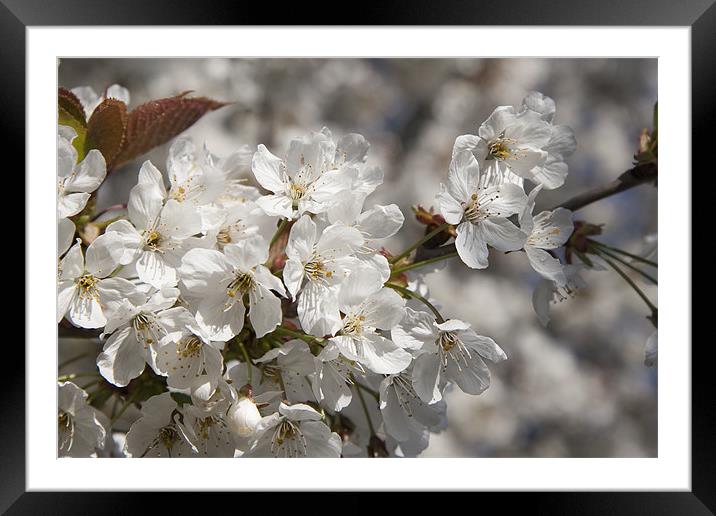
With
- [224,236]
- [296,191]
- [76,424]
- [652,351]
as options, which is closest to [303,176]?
[296,191]

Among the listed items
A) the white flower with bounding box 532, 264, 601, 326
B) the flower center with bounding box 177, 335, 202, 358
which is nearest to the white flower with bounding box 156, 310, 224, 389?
the flower center with bounding box 177, 335, 202, 358

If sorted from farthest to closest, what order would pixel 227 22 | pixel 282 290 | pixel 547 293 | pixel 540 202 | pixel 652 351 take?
1. pixel 540 202
2. pixel 547 293
3. pixel 652 351
4. pixel 227 22
5. pixel 282 290

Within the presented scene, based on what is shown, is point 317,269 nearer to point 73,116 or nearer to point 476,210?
point 476,210

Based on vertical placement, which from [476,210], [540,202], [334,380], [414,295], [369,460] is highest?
[540,202]

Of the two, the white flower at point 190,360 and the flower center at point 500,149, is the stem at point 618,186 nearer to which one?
the flower center at point 500,149

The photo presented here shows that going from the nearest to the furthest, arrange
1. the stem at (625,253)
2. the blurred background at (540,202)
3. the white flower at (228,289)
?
the white flower at (228,289) < the stem at (625,253) < the blurred background at (540,202)

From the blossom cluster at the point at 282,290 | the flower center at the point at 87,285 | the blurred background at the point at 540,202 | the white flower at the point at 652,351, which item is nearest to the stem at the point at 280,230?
the blossom cluster at the point at 282,290

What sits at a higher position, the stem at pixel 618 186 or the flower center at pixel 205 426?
the stem at pixel 618 186

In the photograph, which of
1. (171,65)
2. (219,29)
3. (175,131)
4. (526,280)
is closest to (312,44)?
(219,29)
